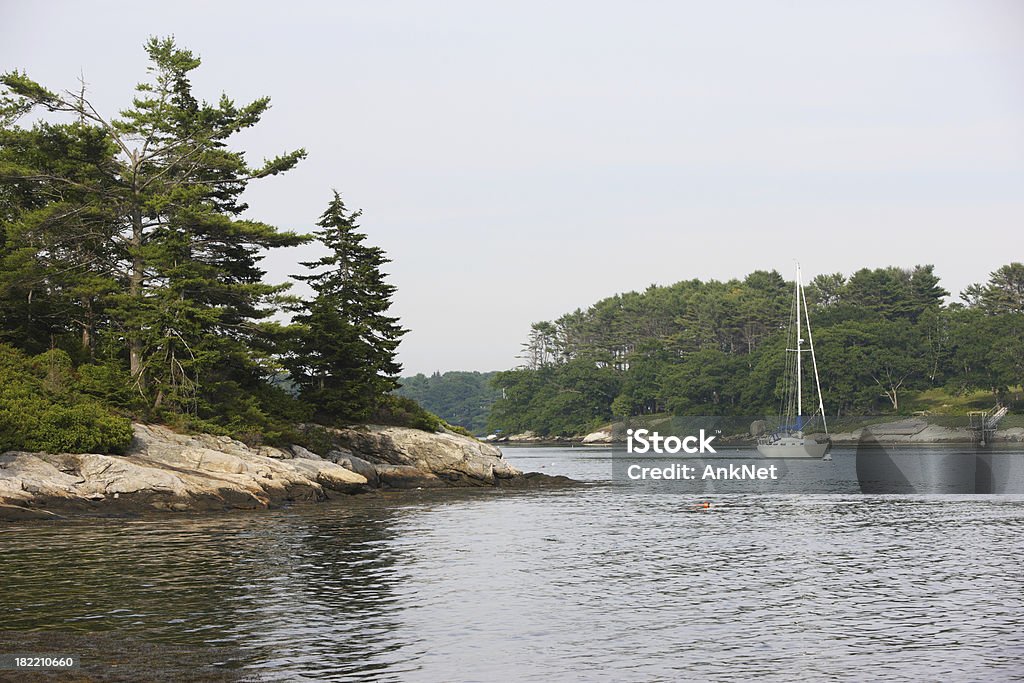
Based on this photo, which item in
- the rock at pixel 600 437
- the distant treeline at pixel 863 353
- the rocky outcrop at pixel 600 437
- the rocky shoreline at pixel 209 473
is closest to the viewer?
the rocky shoreline at pixel 209 473

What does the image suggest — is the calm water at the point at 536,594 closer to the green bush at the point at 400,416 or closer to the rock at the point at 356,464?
the rock at the point at 356,464

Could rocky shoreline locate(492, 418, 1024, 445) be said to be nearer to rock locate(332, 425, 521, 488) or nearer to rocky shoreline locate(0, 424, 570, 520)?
rock locate(332, 425, 521, 488)

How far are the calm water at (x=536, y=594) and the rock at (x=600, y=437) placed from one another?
5470 inches

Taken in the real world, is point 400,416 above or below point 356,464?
above

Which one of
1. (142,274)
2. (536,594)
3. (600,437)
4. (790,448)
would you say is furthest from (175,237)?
(600,437)

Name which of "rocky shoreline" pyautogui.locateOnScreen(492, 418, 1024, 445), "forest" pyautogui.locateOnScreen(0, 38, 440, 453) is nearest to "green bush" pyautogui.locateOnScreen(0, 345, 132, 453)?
"forest" pyautogui.locateOnScreen(0, 38, 440, 453)

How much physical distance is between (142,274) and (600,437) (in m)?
138

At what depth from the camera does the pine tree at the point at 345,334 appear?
206 feet

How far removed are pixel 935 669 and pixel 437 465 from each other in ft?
160

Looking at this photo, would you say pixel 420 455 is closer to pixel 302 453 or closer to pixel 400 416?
pixel 400 416

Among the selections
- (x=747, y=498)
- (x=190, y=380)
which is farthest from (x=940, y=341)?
(x=190, y=380)

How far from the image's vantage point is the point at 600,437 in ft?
606

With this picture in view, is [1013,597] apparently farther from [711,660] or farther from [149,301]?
[149,301]

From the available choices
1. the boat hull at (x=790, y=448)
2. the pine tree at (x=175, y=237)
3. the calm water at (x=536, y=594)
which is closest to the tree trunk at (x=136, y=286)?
the pine tree at (x=175, y=237)
